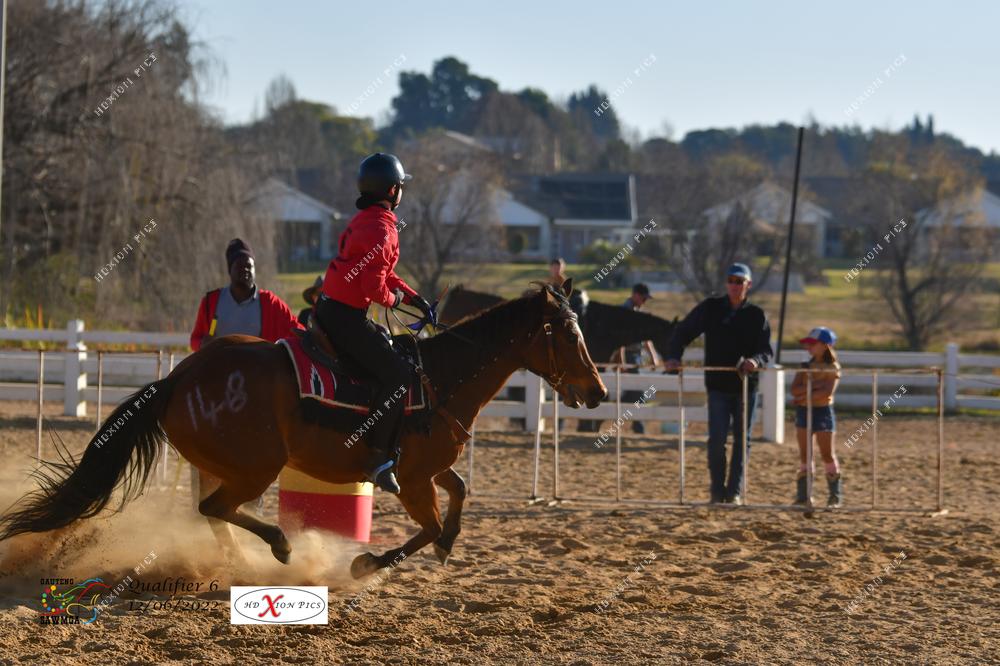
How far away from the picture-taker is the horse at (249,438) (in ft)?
21.9

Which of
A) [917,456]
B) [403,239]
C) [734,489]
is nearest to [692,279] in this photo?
[403,239]

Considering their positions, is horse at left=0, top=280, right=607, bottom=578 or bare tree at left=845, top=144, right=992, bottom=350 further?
bare tree at left=845, top=144, right=992, bottom=350

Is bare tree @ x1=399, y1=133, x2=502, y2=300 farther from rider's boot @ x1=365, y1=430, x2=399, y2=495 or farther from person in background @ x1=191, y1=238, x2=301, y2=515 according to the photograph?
rider's boot @ x1=365, y1=430, x2=399, y2=495

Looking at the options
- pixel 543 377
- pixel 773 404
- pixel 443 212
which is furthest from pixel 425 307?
pixel 443 212

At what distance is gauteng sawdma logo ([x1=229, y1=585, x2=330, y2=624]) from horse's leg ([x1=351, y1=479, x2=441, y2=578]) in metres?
0.54

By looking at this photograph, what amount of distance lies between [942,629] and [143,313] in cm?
2012

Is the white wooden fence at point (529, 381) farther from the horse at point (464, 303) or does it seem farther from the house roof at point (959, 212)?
the house roof at point (959, 212)

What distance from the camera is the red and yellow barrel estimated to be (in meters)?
8.04

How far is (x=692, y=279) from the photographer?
36.3 metres

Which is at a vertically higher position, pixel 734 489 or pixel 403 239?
pixel 403 239

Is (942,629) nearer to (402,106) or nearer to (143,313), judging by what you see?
(143,313)

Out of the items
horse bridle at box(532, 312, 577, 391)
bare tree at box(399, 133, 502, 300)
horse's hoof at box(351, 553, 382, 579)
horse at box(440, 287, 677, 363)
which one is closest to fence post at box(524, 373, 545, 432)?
horse at box(440, 287, 677, 363)

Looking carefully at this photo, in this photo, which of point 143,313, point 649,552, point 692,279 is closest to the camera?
point 649,552

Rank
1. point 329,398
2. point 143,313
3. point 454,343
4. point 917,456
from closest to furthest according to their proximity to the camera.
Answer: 1. point 329,398
2. point 454,343
3. point 917,456
4. point 143,313
